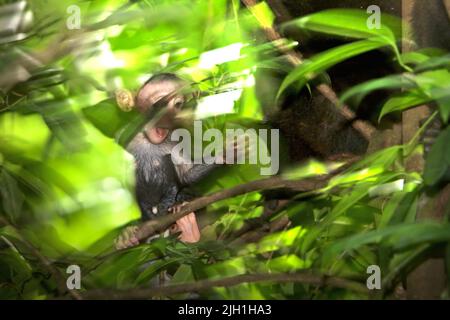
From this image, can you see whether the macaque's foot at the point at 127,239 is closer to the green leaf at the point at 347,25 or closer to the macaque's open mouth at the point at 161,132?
the macaque's open mouth at the point at 161,132

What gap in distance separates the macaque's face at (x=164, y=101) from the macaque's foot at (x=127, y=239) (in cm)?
13

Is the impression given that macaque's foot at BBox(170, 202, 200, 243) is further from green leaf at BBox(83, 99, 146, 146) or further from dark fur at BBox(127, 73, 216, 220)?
green leaf at BBox(83, 99, 146, 146)

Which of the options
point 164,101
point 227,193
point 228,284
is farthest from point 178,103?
point 228,284

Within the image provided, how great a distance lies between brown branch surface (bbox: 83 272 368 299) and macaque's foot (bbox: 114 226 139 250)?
6 cm

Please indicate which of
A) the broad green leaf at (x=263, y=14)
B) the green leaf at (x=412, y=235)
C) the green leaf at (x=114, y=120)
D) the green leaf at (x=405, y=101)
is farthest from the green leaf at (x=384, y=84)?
the green leaf at (x=114, y=120)

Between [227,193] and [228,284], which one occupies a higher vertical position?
[227,193]

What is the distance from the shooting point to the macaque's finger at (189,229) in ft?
2.90

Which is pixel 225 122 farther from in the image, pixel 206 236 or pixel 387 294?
pixel 387 294

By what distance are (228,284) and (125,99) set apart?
293 millimetres

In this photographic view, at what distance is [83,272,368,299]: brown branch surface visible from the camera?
803mm

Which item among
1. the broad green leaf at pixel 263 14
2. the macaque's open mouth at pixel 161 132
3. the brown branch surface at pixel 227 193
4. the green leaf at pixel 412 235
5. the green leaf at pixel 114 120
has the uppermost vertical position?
the broad green leaf at pixel 263 14

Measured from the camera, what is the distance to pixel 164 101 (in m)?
0.89

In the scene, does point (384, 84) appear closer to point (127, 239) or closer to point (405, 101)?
point (405, 101)
